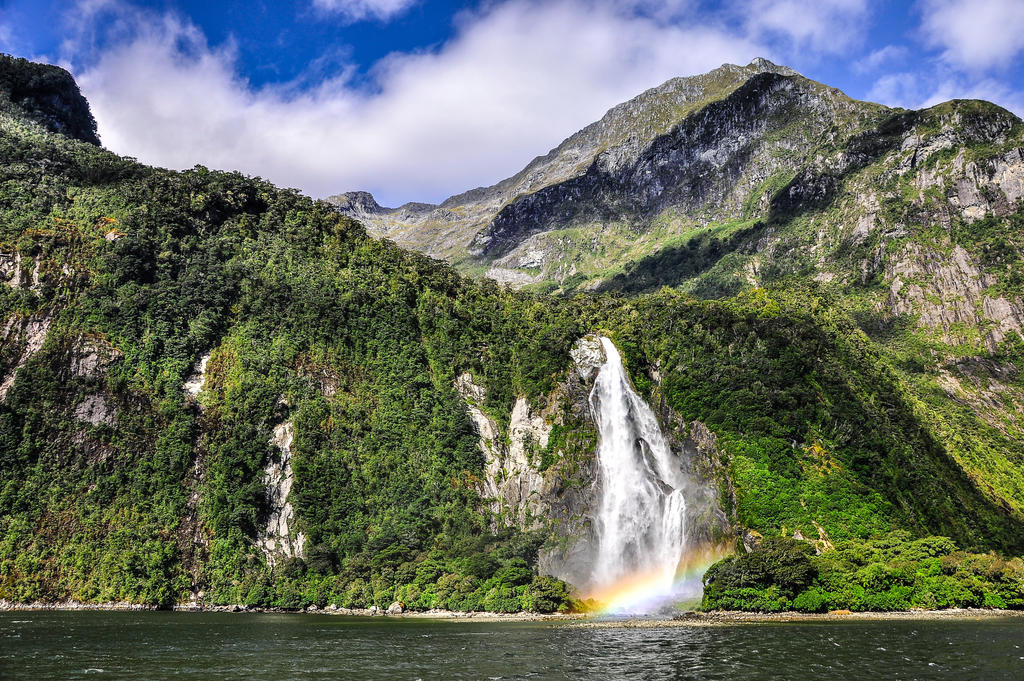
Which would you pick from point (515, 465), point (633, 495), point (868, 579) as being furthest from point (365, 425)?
point (868, 579)

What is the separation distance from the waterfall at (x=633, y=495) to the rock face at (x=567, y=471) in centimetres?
106

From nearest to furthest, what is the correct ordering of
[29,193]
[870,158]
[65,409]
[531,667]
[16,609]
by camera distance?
[531,667], [16,609], [65,409], [29,193], [870,158]

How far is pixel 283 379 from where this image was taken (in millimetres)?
87312

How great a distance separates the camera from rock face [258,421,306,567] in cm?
7675

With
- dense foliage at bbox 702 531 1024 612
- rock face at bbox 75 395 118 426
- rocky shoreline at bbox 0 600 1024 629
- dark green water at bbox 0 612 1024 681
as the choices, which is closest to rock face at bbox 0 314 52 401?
rock face at bbox 75 395 118 426

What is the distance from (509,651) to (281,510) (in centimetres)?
5152

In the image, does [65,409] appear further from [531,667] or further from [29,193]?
[531,667]

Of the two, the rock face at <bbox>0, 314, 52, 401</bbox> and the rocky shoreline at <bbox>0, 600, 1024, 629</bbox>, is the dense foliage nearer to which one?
the rocky shoreline at <bbox>0, 600, 1024, 629</bbox>

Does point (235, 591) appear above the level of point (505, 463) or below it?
below

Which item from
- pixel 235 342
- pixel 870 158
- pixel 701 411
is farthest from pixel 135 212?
pixel 870 158

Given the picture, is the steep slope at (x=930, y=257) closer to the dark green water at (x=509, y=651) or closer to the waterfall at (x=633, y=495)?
the waterfall at (x=633, y=495)

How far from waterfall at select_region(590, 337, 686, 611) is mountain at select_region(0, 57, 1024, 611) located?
161cm

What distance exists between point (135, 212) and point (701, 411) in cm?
8811

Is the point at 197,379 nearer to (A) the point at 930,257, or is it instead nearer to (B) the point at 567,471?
(B) the point at 567,471
